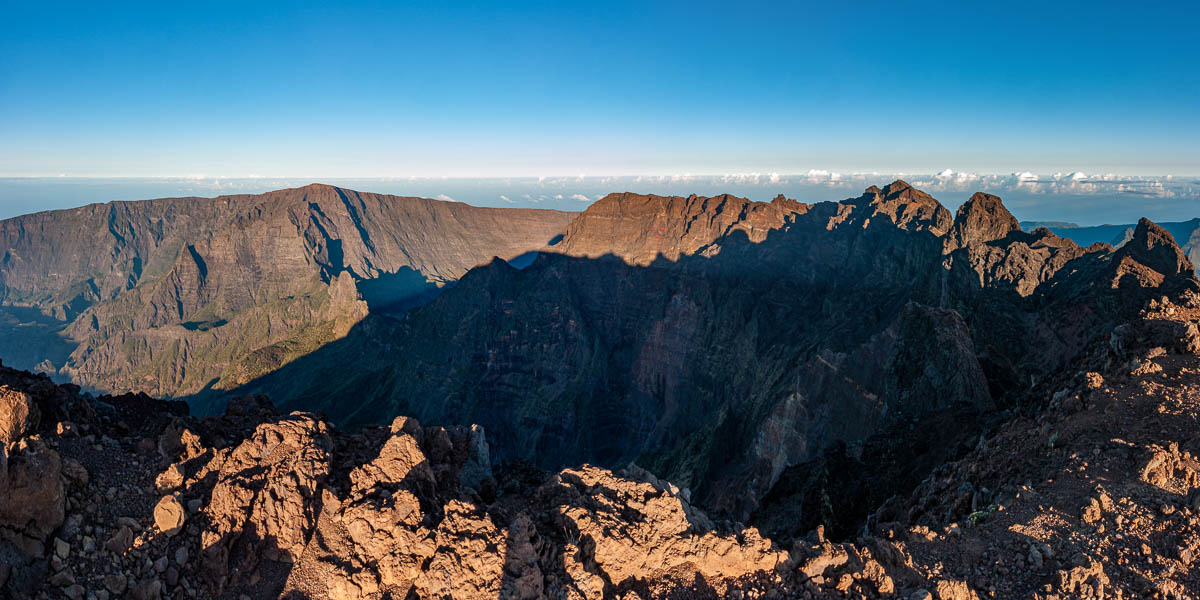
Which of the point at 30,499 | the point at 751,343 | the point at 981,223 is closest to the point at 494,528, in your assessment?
the point at 30,499

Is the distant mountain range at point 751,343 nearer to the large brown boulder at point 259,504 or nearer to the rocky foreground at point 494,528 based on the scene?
the large brown boulder at point 259,504

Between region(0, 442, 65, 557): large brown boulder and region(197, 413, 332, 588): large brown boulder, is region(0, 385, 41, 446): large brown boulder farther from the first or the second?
region(197, 413, 332, 588): large brown boulder

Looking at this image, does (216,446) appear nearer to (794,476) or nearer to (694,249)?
(794,476)

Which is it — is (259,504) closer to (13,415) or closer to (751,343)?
(13,415)

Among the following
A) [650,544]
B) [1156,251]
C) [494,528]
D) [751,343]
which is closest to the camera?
[494,528]

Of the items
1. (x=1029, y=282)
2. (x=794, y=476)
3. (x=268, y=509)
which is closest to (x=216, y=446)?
(x=268, y=509)

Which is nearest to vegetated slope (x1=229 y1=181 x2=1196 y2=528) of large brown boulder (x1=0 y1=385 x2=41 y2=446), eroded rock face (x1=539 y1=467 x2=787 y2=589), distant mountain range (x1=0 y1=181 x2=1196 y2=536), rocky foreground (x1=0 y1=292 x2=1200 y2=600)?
distant mountain range (x1=0 y1=181 x2=1196 y2=536)
